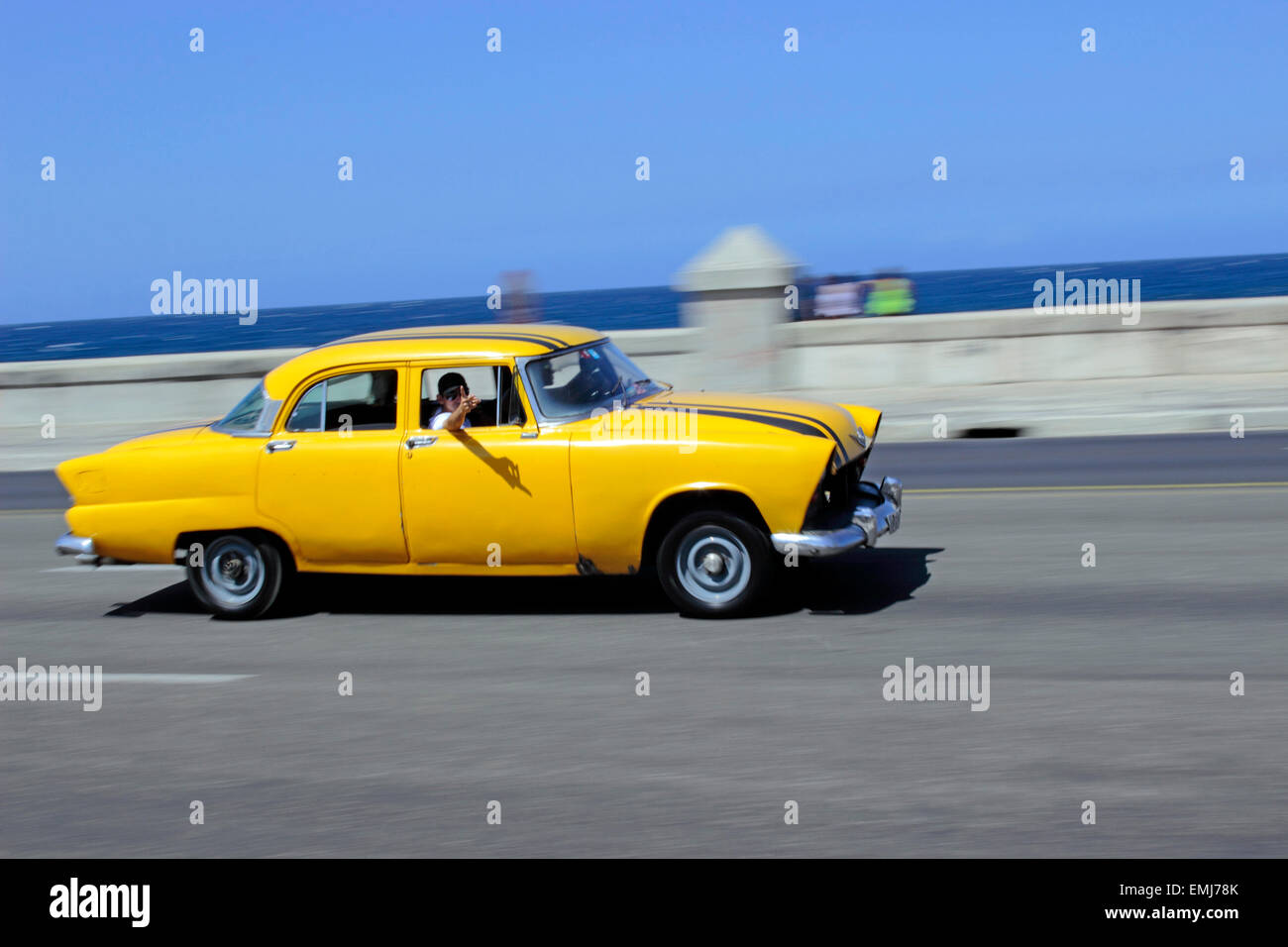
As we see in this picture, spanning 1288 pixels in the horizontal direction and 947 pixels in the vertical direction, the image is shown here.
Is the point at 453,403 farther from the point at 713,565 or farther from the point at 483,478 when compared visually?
the point at 713,565

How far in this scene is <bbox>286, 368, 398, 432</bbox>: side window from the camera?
7.93 meters

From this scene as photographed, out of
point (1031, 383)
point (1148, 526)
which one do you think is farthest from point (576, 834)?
point (1031, 383)

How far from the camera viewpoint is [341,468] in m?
7.82

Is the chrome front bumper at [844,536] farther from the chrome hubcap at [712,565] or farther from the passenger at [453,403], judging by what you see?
the passenger at [453,403]

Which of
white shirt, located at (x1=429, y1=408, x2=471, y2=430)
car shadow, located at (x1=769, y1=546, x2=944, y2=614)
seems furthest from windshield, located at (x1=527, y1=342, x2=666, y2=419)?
car shadow, located at (x1=769, y1=546, x2=944, y2=614)

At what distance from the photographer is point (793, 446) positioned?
285 inches

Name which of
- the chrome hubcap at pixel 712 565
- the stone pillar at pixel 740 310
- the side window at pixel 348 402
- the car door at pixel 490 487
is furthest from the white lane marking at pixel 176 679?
the stone pillar at pixel 740 310

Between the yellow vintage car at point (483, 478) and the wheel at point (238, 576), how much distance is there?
0.04ft

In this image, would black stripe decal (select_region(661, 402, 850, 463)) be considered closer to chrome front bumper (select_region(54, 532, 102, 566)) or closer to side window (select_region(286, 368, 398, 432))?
side window (select_region(286, 368, 398, 432))

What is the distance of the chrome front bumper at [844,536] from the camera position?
283 inches

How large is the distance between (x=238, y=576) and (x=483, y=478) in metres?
1.80
